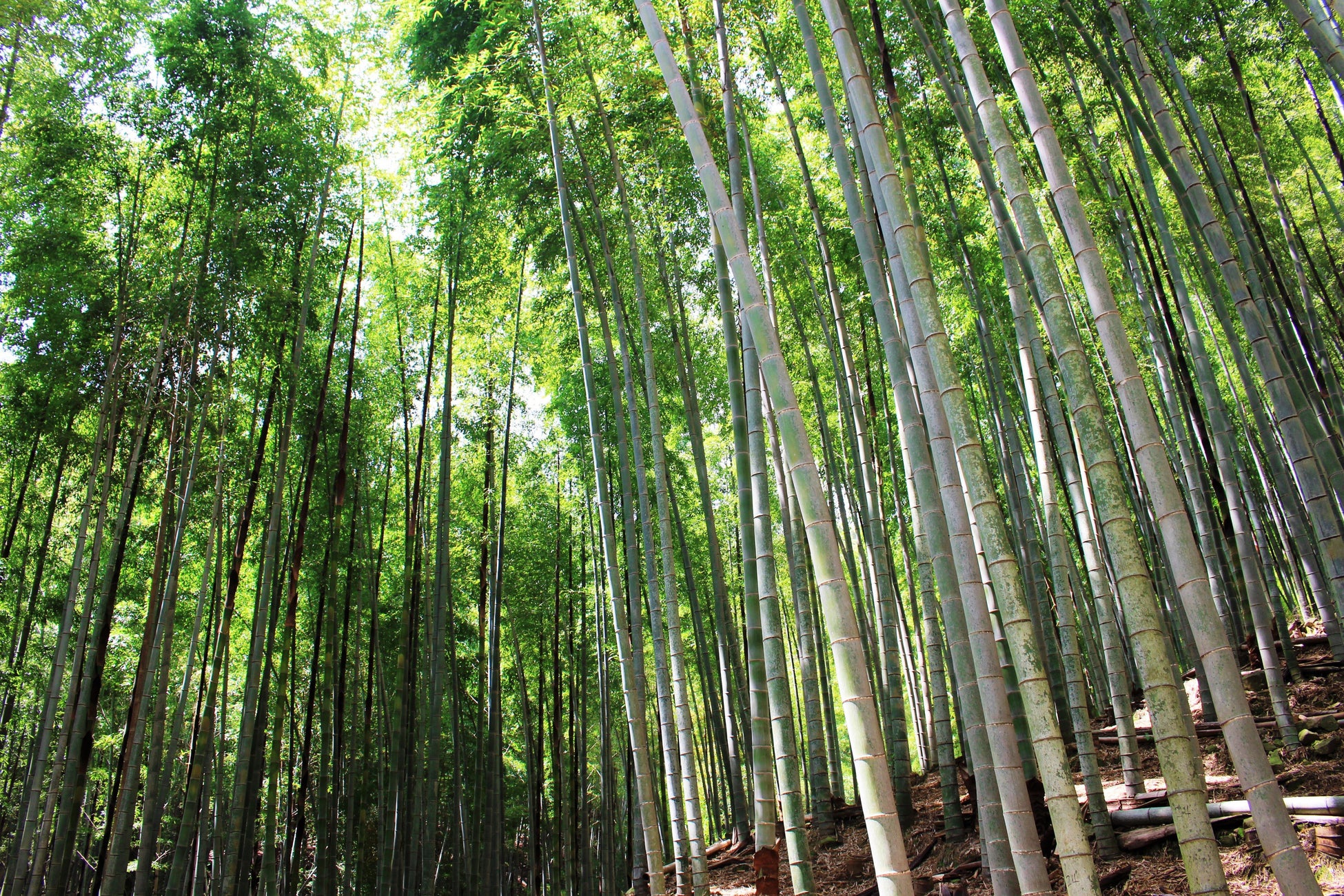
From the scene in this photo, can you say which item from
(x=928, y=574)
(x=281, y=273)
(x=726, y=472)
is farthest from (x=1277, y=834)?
(x=726, y=472)

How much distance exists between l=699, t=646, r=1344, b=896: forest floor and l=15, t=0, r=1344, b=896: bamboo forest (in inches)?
1.0

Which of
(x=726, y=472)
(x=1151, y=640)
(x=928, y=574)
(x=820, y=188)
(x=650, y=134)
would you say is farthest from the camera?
(x=726, y=472)

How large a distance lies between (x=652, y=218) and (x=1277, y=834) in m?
4.52

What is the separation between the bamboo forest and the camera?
6.15ft

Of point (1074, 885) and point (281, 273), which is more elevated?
point (281, 273)

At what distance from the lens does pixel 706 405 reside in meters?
7.37

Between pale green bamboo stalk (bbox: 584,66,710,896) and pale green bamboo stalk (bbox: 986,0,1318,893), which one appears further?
pale green bamboo stalk (bbox: 584,66,710,896)

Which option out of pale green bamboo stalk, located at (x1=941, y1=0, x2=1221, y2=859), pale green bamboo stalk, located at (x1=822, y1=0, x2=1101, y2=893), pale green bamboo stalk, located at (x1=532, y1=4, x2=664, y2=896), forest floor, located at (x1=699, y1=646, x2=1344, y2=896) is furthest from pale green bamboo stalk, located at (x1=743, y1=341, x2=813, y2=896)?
forest floor, located at (x1=699, y1=646, x2=1344, y2=896)

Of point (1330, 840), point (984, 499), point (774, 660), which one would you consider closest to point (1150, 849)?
point (1330, 840)

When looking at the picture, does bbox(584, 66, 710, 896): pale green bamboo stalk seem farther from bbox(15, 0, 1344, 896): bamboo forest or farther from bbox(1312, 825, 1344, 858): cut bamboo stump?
bbox(1312, 825, 1344, 858): cut bamboo stump

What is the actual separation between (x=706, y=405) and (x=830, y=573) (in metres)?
5.74

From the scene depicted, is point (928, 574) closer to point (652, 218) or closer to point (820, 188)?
point (652, 218)

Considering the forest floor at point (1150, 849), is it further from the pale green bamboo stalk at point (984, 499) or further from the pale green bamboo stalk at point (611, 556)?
the pale green bamboo stalk at point (984, 499)

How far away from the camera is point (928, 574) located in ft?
12.4
